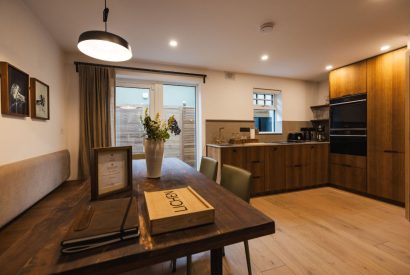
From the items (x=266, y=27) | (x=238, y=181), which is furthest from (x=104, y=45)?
(x=266, y=27)

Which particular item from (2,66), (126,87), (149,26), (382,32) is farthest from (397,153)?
(2,66)

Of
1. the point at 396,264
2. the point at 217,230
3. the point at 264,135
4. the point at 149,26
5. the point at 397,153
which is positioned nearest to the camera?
the point at 217,230

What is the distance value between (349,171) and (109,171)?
3.97m

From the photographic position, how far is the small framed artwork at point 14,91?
5.47 feet

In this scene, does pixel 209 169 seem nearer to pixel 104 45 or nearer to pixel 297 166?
pixel 104 45

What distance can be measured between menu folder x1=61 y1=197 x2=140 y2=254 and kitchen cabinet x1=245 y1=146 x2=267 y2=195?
2.65 metres

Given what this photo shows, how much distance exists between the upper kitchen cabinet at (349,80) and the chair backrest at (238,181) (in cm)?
311

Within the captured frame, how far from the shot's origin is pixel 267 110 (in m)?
4.41

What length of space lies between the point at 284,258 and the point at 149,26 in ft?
9.33

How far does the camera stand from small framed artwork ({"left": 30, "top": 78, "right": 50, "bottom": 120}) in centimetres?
213

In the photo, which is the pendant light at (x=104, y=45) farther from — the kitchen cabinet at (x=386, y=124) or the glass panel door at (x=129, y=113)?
the kitchen cabinet at (x=386, y=124)

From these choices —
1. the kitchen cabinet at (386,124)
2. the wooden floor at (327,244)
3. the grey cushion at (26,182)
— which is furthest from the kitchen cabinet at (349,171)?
the grey cushion at (26,182)

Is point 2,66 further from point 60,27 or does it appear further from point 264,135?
point 264,135

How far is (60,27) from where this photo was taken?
232 cm
